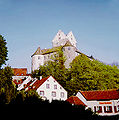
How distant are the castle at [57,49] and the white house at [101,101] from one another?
3558 cm

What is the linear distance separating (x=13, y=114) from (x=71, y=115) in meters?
5.38

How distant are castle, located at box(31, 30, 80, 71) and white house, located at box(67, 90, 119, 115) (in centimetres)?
3558

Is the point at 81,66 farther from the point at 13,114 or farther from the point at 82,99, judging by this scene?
the point at 13,114

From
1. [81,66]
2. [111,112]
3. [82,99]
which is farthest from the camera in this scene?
[81,66]

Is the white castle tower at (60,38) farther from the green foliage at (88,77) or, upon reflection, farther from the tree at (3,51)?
the tree at (3,51)

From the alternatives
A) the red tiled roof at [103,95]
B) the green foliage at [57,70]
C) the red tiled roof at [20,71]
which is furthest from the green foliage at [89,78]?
the red tiled roof at [20,71]

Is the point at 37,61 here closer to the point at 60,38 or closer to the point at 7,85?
the point at 60,38

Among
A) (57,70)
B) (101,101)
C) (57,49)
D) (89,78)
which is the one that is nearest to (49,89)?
(89,78)

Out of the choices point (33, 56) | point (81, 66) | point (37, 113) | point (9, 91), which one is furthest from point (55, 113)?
point (33, 56)

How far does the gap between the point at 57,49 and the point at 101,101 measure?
47120 millimetres

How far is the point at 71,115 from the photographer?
48.6 feet

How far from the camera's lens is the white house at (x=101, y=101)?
3572 centimetres

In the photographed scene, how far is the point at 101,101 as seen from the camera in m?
36.8

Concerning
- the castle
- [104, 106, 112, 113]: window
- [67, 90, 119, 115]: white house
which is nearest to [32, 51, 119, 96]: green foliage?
[67, 90, 119, 115]: white house
